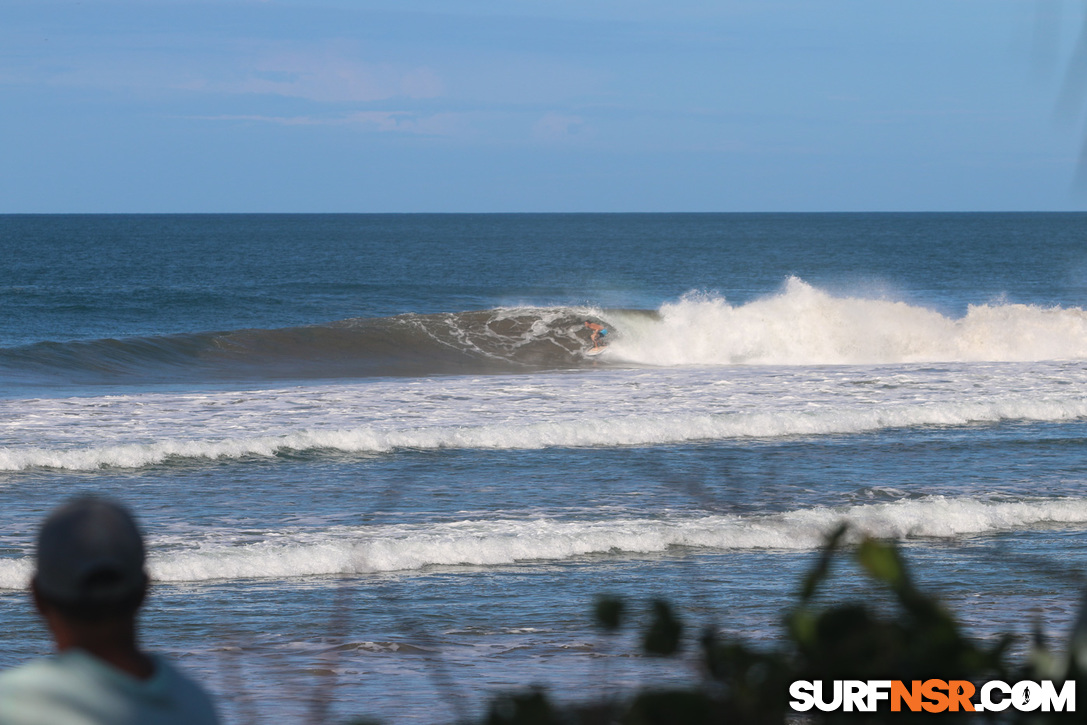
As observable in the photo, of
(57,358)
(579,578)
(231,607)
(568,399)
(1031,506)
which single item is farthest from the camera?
(57,358)

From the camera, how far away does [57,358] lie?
23.1 m

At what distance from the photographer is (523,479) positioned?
11.1m

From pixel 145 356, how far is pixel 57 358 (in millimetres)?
1970

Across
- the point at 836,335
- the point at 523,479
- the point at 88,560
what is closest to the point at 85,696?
the point at 88,560

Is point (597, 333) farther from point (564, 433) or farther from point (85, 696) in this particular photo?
point (85, 696)

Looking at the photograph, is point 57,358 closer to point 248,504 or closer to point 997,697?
point 248,504

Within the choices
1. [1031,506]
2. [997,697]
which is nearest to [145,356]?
[1031,506]

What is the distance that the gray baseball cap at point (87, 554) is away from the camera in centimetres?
131

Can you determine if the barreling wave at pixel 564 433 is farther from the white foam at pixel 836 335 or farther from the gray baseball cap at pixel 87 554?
the gray baseball cap at pixel 87 554

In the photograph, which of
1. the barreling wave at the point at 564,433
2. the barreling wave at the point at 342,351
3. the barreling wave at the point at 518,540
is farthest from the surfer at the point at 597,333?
the barreling wave at the point at 518,540

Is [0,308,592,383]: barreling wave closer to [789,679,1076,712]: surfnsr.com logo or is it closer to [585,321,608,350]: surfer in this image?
[585,321,608,350]: surfer

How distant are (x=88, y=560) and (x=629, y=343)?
25878 millimetres

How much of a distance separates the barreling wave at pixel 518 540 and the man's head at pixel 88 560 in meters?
6.28

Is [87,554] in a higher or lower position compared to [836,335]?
higher
